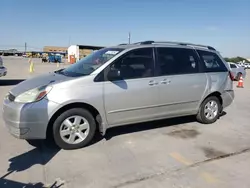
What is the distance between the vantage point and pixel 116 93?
187 inches

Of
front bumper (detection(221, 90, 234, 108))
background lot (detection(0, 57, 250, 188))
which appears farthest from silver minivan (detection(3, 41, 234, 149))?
background lot (detection(0, 57, 250, 188))

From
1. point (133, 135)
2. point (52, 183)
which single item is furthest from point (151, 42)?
point (52, 183)

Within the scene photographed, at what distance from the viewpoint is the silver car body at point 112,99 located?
4234mm

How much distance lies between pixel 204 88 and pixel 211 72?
449 mm

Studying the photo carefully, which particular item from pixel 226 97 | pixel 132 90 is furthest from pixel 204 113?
pixel 132 90

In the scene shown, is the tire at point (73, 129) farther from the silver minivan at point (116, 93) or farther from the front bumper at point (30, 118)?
the front bumper at point (30, 118)

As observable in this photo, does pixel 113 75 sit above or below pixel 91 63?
below

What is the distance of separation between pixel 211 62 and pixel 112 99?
2757mm

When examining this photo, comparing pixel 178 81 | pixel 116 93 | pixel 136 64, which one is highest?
pixel 136 64

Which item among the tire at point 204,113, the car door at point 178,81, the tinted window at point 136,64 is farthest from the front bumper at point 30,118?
the tire at point 204,113

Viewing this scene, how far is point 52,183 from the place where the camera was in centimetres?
344

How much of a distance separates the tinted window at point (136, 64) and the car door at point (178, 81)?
7.5 inches

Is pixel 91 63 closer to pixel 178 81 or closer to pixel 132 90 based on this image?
pixel 132 90

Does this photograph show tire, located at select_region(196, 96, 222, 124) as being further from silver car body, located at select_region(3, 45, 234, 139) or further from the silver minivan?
silver car body, located at select_region(3, 45, 234, 139)
